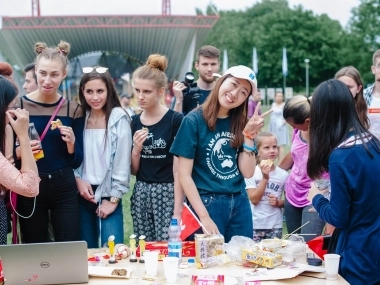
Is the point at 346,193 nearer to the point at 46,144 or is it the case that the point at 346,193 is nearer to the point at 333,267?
the point at 333,267

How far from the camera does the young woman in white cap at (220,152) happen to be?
3275mm

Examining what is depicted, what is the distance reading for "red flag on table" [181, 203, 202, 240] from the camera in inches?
128

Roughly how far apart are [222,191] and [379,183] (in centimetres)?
101

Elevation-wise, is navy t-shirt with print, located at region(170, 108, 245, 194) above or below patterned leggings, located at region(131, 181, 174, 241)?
above

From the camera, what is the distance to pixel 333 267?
2578 mm

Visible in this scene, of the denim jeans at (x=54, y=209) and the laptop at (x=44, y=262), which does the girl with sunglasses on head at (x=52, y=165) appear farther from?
the laptop at (x=44, y=262)

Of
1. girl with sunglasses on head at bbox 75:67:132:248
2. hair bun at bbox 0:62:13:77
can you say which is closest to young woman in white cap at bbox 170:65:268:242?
girl with sunglasses on head at bbox 75:67:132:248

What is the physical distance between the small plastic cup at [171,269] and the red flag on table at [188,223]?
684 mm

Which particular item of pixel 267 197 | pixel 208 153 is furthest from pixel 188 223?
pixel 267 197

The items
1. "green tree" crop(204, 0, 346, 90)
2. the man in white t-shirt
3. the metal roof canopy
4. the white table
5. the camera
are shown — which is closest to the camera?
the white table

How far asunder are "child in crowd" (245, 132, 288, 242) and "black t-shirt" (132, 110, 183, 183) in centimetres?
85

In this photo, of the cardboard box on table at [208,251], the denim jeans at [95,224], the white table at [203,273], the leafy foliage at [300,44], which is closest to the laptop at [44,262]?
the white table at [203,273]

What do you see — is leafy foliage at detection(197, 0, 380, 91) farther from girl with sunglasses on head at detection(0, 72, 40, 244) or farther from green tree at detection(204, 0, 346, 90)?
girl with sunglasses on head at detection(0, 72, 40, 244)

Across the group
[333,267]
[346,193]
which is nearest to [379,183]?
[346,193]
